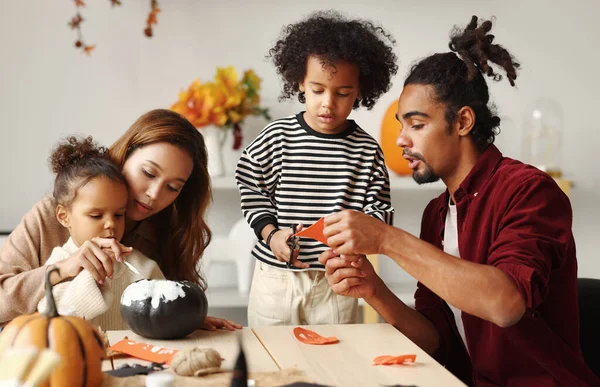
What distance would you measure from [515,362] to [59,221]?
117 centimetres

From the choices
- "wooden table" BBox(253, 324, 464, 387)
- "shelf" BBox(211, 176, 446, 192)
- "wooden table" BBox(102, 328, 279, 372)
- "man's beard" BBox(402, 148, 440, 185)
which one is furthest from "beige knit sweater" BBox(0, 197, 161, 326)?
"shelf" BBox(211, 176, 446, 192)

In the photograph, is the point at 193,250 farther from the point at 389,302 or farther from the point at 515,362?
the point at 515,362

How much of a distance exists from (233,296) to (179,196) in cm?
108

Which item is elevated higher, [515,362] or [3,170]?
[3,170]

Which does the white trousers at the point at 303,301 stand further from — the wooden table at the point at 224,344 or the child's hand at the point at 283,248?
the wooden table at the point at 224,344

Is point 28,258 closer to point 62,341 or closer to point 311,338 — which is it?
point 311,338

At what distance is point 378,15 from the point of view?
339cm

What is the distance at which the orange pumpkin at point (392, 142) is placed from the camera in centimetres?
315

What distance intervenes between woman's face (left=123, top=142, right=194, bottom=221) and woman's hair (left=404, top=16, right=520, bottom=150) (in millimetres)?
657

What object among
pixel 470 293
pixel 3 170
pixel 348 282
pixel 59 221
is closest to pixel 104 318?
pixel 59 221

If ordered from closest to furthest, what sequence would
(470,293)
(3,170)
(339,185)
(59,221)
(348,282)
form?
(470,293) < (348,282) < (59,221) < (339,185) < (3,170)

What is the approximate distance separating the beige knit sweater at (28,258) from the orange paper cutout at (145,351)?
1.49 feet

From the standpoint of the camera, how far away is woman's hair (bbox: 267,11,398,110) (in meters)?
2.05

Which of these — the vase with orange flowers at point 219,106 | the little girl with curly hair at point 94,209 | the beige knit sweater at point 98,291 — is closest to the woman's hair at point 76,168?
the little girl with curly hair at point 94,209
